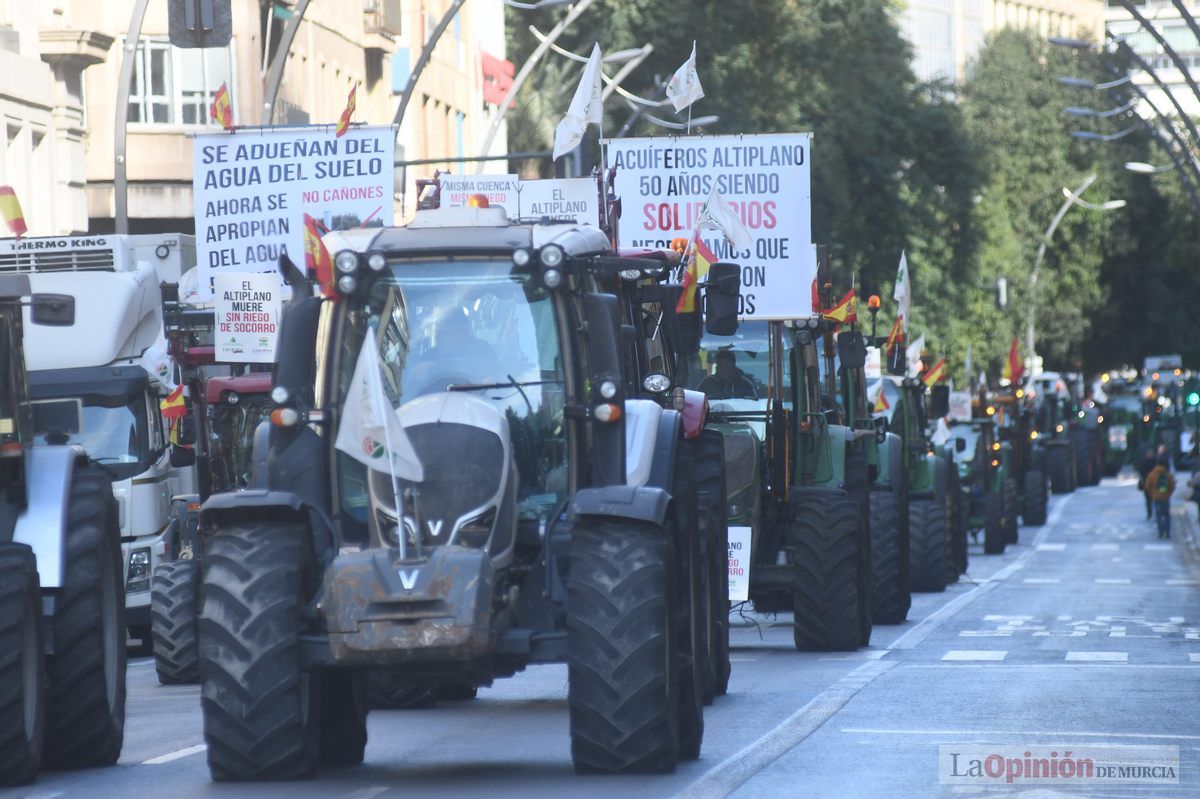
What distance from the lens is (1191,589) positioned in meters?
32.6

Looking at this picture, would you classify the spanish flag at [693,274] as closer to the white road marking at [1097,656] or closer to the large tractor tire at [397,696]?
the large tractor tire at [397,696]

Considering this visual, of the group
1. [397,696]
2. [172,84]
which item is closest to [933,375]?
[172,84]

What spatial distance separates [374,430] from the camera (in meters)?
10.4

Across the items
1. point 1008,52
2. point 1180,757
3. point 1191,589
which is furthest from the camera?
point 1008,52

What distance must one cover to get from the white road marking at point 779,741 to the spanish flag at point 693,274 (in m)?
2.41

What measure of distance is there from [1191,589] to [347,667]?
78.0 ft

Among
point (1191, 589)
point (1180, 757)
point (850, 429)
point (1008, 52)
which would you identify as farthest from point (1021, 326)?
point (1180, 757)

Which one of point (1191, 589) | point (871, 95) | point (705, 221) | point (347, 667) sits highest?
point (871, 95)

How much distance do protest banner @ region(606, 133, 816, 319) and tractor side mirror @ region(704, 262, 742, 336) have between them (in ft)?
27.2

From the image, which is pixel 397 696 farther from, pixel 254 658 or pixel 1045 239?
pixel 1045 239

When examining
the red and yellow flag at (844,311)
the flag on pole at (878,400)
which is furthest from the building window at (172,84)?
the red and yellow flag at (844,311)

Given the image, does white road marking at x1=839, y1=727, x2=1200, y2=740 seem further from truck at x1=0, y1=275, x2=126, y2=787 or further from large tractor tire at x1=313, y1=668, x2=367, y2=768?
truck at x1=0, y1=275, x2=126, y2=787

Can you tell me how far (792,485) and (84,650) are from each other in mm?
9569

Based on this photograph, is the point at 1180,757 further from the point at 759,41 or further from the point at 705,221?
the point at 759,41
